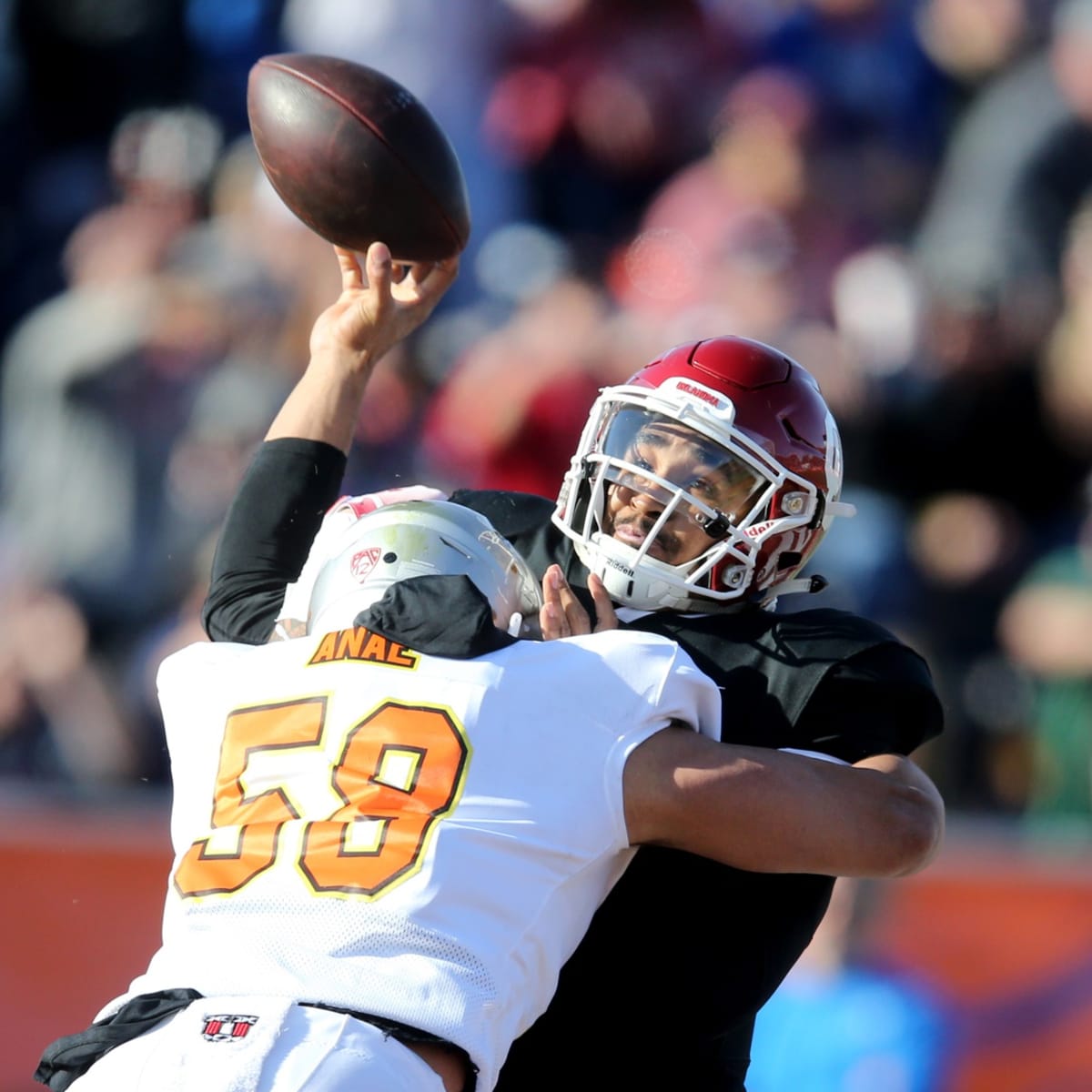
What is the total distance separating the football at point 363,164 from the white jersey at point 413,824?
3.90ft

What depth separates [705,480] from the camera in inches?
116

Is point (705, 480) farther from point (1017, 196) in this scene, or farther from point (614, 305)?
point (1017, 196)

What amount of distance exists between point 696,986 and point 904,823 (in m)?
0.38

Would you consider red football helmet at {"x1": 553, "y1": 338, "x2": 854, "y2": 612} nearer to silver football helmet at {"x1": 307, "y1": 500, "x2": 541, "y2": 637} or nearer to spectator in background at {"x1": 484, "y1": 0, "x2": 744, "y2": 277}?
silver football helmet at {"x1": 307, "y1": 500, "x2": 541, "y2": 637}

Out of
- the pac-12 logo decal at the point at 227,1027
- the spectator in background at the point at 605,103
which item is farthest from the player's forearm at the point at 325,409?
the spectator in background at the point at 605,103

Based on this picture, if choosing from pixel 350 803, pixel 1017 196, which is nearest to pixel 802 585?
pixel 350 803

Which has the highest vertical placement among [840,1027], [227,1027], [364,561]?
[364,561]

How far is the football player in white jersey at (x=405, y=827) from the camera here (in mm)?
2068

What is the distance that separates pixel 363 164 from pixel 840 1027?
104 inches

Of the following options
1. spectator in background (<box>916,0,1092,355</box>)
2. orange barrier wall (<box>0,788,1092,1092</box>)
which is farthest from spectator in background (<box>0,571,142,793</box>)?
spectator in background (<box>916,0,1092,355</box>)

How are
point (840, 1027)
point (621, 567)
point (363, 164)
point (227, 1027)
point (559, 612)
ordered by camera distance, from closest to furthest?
point (227, 1027) → point (559, 612) → point (621, 567) → point (363, 164) → point (840, 1027)

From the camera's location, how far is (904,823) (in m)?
2.43

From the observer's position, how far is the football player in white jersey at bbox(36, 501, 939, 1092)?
2.07 m

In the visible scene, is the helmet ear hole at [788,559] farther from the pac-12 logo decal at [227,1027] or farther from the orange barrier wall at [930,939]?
the orange barrier wall at [930,939]
